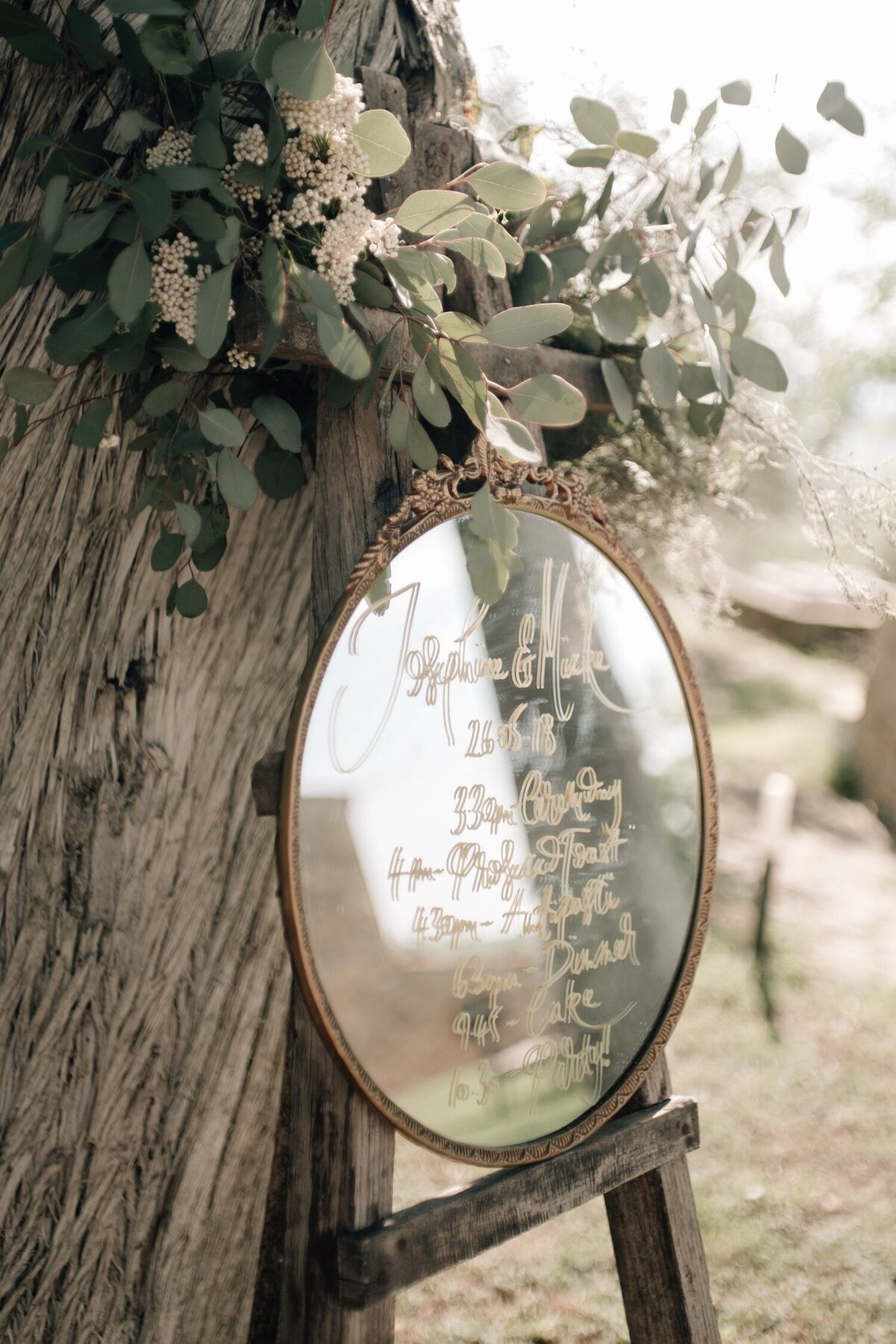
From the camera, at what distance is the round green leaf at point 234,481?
3.71ft

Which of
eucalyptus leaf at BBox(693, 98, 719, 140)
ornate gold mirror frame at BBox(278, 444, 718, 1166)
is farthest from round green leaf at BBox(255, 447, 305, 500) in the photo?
eucalyptus leaf at BBox(693, 98, 719, 140)

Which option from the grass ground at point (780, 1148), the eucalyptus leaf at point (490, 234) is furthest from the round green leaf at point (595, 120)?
the grass ground at point (780, 1148)

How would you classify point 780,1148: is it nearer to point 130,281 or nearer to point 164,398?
point 164,398

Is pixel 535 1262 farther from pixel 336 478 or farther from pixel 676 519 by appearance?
pixel 336 478

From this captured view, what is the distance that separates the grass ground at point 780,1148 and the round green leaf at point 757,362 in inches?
70.3

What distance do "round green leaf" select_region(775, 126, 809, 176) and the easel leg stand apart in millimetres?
1271

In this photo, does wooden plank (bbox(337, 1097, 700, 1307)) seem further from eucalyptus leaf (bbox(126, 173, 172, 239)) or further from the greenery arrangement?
eucalyptus leaf (bbox(126, 173, 172, 239))

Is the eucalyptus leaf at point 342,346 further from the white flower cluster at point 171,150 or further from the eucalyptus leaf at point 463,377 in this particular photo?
the white flower cluster at point 171,150

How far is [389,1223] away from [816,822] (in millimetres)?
3795

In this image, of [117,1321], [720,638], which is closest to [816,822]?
[720,638]

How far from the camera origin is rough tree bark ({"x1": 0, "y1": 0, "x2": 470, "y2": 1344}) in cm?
139

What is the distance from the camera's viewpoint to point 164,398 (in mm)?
1183

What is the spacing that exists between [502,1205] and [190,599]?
852mm

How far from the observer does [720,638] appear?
6.26 metres
